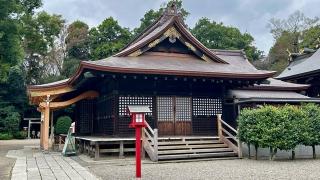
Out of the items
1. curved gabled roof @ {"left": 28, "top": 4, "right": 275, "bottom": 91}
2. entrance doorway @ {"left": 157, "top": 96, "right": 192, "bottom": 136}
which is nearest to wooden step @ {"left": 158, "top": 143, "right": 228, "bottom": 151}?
entrance doorway @ {"left": 157, "top": 96, "right": 192, "bottom": 136}

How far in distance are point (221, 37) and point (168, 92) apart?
1362 inches

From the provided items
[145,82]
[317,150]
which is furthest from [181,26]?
[317,150]

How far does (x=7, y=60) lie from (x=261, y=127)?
48.2ft

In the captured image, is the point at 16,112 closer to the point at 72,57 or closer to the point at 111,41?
the point at 72,57

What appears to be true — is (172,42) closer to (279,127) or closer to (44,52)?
(279,127)

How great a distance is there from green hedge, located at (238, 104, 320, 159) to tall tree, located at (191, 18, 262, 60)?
3551 centimetres

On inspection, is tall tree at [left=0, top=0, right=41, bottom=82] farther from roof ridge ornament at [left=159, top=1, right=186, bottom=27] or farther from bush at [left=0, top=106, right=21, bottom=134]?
bush at [left=0, top=106, right=21, bottom=134]

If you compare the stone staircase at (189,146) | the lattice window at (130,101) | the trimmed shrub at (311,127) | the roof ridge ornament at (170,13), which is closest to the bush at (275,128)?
the trimmed shrub at (311,127)

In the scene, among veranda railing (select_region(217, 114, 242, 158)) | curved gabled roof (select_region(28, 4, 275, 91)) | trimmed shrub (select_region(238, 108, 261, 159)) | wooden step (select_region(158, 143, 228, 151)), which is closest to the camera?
trimmed shrub (select_region(238, 108, 261, 159))

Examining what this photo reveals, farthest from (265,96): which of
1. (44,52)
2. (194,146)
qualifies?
(44,52)

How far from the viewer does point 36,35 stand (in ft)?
123

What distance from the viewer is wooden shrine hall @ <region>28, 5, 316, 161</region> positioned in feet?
47.0

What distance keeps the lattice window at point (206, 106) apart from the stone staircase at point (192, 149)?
6.30 ft

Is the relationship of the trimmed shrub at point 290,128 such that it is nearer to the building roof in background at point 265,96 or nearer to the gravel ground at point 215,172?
the gravel ground at point 215,172
